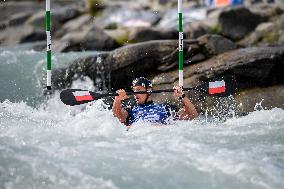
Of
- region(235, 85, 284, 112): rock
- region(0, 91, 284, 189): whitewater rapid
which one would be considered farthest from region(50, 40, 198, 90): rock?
region(0, 91, 284, 189): whitewater rapid

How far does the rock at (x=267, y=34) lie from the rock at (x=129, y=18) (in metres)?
8.69

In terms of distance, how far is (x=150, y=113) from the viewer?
21.3 ft

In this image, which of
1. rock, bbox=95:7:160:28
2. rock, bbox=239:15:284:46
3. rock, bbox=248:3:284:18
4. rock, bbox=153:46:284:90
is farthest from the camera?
rock, bbox=95:7:160:28

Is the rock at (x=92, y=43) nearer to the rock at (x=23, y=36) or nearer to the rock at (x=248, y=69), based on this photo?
the rock at (x=23, y=36)

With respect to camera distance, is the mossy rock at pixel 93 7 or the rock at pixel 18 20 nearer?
the rock at pixel 18 20

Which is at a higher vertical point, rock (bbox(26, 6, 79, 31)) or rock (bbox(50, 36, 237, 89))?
rock (bbox(26, 6, 79, 31))

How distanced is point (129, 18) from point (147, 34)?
33.0ft

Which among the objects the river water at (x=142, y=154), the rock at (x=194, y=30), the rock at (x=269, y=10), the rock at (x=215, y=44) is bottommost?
the river water at (x=142, y=154)

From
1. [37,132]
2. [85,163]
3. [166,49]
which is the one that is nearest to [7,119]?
[37,132]

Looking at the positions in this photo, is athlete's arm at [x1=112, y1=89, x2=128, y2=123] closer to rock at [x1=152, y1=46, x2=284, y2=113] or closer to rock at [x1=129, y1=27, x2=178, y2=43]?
rock at [x1=152, y1=46, x2=284, y2=113]

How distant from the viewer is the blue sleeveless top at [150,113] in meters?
6.46

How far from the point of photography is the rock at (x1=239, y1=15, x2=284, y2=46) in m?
16.9

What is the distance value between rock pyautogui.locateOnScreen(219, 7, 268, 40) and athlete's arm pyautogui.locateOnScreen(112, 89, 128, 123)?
12740mm

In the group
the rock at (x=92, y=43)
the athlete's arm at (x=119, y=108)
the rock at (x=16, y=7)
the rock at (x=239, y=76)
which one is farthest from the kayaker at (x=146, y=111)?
the rock at (x=16, y=7)
